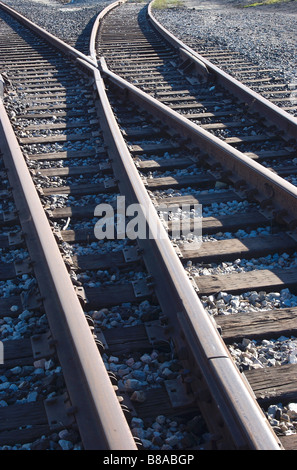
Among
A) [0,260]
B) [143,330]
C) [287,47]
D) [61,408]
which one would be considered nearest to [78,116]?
[0,260]

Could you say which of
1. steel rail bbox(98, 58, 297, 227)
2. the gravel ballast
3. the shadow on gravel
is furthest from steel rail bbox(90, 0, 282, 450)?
the shadow on gravel

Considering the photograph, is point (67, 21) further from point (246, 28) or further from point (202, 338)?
point (202, 338)

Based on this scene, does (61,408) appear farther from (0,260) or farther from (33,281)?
(0,260)

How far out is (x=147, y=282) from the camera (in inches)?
133

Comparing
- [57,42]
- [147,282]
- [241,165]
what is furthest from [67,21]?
[147,282]

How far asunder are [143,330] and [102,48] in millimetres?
8992

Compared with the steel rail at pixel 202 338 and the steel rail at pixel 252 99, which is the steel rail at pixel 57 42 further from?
the steel rail at pixel 202 338

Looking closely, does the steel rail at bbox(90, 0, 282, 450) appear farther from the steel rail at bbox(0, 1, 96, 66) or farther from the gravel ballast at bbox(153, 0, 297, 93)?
the gravel ballast at bbox(153, 0, 297, 93)

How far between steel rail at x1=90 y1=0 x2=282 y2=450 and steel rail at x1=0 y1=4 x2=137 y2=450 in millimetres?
430

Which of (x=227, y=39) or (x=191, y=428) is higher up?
(x=227, y=39)

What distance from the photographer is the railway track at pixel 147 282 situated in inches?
92.8

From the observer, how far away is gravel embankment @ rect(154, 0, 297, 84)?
1034cm

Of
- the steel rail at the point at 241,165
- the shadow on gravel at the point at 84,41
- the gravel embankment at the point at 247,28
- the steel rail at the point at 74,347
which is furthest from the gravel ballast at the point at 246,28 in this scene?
the steel rail at the point at 74,347

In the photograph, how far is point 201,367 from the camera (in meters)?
2.48
